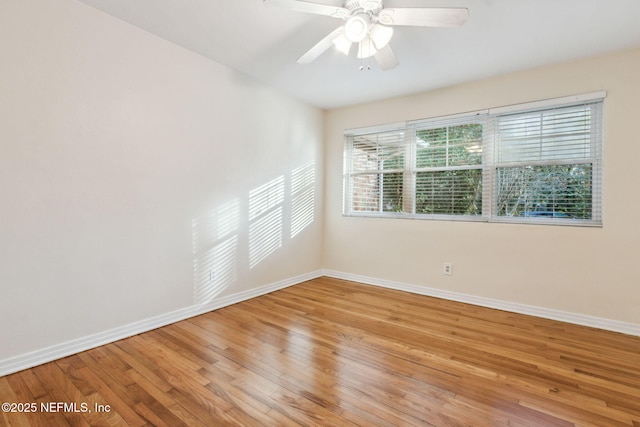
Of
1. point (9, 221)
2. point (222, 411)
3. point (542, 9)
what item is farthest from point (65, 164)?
point (542, 9)

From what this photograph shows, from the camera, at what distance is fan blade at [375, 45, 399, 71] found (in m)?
2.18

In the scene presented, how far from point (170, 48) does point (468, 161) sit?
10.4ft

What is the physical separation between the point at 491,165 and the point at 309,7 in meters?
2.50

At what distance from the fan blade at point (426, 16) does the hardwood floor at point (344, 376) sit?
7.01 feet

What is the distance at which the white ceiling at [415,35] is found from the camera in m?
2.13

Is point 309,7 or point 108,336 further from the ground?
point 309,7

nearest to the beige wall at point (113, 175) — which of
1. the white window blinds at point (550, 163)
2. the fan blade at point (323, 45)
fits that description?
the fan blade at point (323, 45)

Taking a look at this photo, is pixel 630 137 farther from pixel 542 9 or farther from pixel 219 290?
pixel 219 290

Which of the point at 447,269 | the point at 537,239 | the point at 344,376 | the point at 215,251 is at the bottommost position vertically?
the point at 344,376

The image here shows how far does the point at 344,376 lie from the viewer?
1896 millimetres

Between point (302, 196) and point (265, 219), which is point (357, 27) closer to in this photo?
point (265, 219)

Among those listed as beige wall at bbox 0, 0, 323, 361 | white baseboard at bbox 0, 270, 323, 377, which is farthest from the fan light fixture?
white baseboard at bbox 0, 270, 323, 377

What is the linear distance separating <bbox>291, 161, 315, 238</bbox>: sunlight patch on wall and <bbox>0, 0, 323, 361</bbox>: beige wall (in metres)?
0.57

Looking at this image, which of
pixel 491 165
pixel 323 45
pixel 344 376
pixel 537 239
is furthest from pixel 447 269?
pixel 323 45
